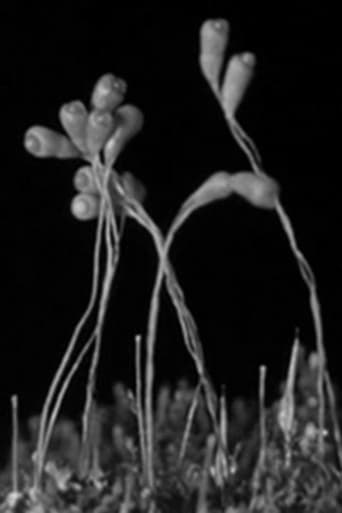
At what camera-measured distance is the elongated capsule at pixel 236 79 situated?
7.58 feet

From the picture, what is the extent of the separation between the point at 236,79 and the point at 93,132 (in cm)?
22

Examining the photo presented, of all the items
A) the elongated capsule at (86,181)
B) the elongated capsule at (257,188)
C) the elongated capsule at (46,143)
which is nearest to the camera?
the elongated capsule at (257,188)

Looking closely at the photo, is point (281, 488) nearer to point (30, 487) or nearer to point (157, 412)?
point (30, 487)

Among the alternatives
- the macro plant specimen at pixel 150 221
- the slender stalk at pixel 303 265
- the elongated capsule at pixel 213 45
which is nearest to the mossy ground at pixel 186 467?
the macro plant specimen at pixel 150 221

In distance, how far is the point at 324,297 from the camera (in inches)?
129

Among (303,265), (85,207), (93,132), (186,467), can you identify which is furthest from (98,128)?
(186,467)

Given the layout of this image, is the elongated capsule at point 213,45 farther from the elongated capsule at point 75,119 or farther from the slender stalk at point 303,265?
the elongated capsule at point 75,119

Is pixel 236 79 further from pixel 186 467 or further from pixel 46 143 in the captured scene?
pixel 186 467

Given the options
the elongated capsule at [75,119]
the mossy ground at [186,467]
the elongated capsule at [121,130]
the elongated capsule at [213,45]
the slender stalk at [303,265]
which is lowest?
the mossy ground at [186,467]

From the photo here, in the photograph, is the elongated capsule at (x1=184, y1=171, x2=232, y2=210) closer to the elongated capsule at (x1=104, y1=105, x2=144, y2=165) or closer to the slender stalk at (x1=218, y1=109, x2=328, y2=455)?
the slender stalk at (x1=218, y1=109, x2=328, y2=455)

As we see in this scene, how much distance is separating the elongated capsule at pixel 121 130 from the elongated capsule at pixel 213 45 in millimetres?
130

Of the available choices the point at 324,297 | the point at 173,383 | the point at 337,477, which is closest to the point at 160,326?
the point at 173,383

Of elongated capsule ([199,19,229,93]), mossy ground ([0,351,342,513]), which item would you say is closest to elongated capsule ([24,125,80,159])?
elongated capsule ([199,19,229,93])

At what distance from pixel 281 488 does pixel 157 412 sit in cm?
63
